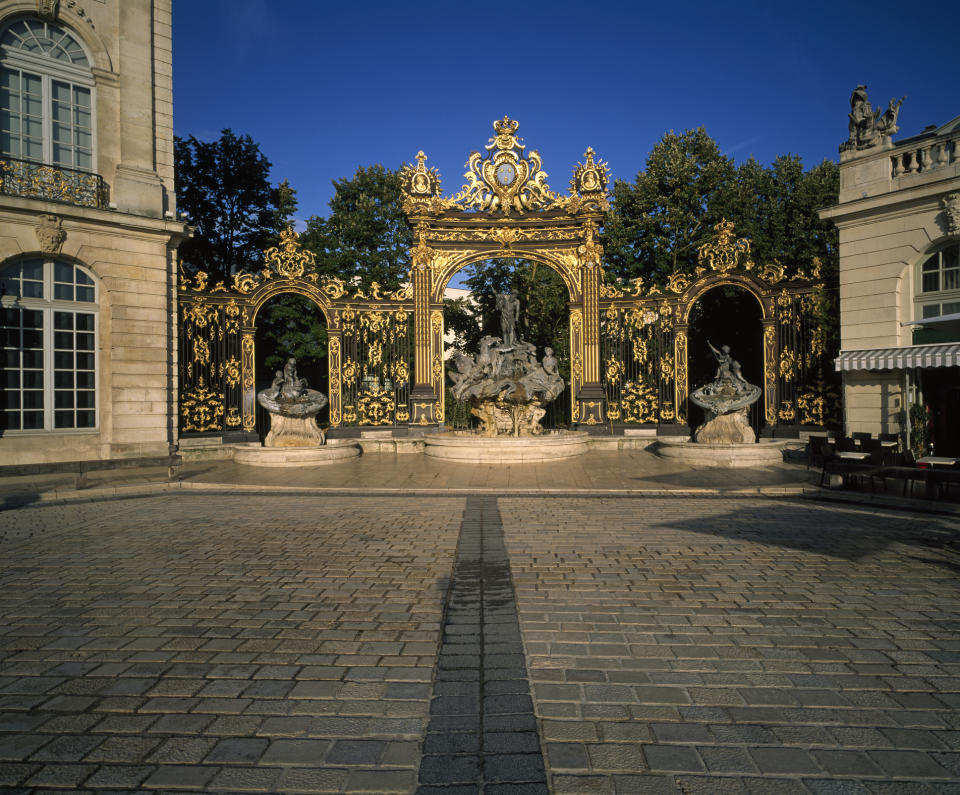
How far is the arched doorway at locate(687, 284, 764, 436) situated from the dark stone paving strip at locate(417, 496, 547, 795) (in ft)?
67.0

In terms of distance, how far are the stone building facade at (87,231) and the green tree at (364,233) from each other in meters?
13.0

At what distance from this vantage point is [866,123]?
12711mm

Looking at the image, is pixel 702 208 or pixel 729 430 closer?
pixel 729 430

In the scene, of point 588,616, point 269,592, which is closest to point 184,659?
point 269,592

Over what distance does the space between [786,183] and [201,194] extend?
24714 millimetres

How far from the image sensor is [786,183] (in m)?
25.5

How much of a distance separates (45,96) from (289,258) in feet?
19.6

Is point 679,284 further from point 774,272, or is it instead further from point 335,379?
point 335,379

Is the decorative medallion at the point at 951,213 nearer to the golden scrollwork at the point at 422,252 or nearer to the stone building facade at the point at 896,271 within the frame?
the stone building facade at the point at 896,271

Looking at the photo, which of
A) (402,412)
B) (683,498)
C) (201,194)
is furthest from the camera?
(201,194)

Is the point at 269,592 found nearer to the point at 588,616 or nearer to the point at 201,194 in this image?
the point at 588,616

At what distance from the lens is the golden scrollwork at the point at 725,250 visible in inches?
623

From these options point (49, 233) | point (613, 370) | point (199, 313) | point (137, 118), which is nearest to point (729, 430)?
point (613, 370)

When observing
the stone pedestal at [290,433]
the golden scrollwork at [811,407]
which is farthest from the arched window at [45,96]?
the golden scrollwork at [811,407]
